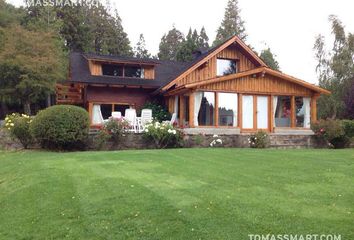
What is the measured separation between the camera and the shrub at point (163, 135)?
15.6m

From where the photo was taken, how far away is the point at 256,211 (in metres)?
5.07

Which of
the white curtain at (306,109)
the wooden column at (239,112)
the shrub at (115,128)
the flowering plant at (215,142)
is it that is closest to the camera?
the shrub at (115,128)

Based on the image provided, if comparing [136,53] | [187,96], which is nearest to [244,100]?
[187,96]

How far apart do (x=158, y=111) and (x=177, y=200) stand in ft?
52.1

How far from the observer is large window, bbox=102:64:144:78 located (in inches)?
904

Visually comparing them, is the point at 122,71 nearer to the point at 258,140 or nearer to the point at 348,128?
the point at 258,140

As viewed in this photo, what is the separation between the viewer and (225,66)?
73.8 ft

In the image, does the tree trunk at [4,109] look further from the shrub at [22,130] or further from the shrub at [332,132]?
the shrub at [332,132]

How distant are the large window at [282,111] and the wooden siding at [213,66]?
3.88 meters

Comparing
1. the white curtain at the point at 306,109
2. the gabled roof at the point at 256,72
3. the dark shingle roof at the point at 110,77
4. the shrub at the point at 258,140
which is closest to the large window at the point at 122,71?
the dark shingle roof at the point at 110,77

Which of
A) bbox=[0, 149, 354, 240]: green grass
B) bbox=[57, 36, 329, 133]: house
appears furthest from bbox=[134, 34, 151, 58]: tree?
bbox=[0, 149, 354, 240]: green grass

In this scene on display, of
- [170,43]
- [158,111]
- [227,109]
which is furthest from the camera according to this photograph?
[170,43]

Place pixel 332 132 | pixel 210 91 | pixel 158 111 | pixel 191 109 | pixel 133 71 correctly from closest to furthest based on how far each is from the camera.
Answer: pixel 332 132
pixel 191 109
pixel 210 91
pixel 158 111
pixel 133 71

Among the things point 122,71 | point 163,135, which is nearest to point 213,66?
point 122,71
